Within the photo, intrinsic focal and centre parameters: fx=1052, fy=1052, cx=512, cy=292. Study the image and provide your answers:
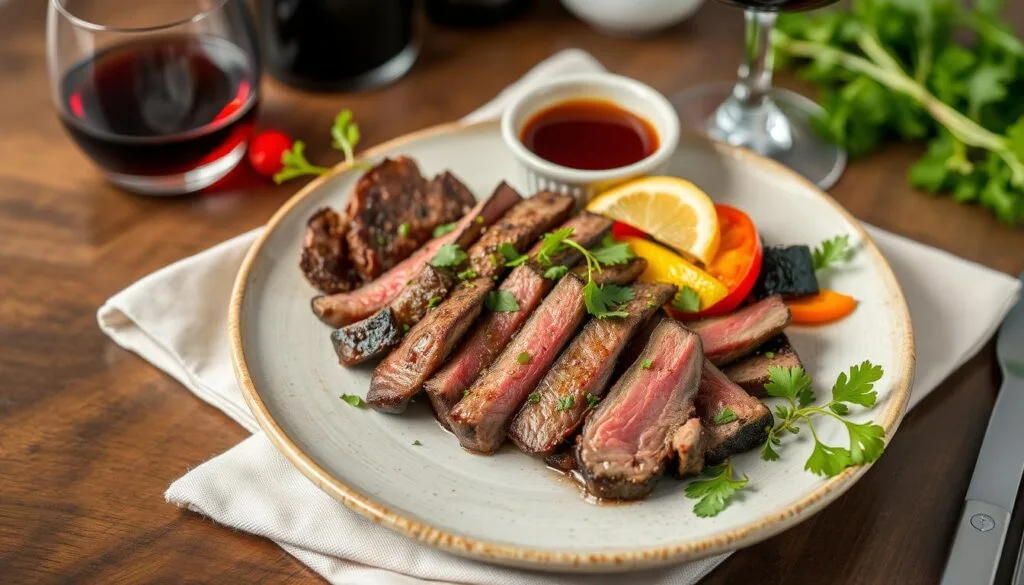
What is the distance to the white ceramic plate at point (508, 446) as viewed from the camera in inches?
95.3

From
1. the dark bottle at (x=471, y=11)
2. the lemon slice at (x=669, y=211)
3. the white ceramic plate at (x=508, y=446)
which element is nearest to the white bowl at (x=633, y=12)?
the dark bottle at (x=471, y=11)

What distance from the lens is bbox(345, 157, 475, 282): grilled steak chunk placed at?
129 inches

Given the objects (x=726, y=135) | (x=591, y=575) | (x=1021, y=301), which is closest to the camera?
(x=591, y=575)

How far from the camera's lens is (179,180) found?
3.81m

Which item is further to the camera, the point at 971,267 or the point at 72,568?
the point at 971,267

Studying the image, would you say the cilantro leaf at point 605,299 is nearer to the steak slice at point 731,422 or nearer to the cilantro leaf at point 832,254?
the steak slice at point 731,422

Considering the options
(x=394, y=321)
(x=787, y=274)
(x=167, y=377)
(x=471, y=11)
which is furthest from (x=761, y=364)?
(x=471, y=11)

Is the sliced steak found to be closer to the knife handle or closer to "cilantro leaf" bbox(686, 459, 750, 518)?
"cilantro leaf" bbox(686, 459, 750, 518)

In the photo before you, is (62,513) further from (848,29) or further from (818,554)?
(848,29)

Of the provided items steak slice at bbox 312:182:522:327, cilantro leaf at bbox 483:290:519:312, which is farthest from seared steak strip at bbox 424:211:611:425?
steak slice at bbox 312:182:522:327

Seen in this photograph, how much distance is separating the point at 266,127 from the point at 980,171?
2.70 m

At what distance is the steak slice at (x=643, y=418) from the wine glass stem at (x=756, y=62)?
151cm

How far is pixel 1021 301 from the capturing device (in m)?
3.26

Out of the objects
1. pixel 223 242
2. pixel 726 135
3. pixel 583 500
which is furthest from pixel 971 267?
pixel 223 242
